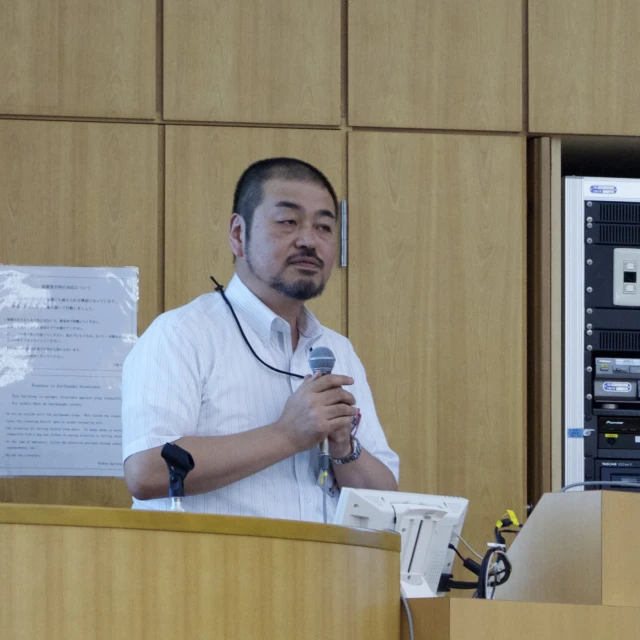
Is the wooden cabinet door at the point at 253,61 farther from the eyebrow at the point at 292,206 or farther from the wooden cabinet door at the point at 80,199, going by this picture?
the eyebrow at the point at 292,206

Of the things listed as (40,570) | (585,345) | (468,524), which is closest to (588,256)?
(585,345)

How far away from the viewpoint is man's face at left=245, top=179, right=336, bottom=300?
101 inches

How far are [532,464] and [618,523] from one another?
5.65 feet

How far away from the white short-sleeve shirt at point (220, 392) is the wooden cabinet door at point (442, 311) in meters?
1.00

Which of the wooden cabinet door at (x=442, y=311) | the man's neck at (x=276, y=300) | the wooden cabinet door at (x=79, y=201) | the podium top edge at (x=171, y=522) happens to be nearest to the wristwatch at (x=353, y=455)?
the man's neck at (x=276, y=300)

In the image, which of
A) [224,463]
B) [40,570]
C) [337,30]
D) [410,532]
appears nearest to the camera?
[40,570]

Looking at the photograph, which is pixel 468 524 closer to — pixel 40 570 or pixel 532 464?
pixel 532 464

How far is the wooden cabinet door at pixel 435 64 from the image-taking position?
3.60 meters

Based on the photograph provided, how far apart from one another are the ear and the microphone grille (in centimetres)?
40

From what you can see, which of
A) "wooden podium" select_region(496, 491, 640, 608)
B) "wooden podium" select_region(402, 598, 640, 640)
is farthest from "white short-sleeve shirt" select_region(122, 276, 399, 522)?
"wooden podium" select_region(402, 598, 640, 640)

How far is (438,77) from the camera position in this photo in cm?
362

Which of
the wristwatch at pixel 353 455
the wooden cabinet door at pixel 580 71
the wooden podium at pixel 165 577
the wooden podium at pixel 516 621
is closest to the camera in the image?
the wooden podium at pixel 165 577

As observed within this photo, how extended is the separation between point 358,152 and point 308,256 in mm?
1067

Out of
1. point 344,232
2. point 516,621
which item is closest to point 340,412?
point 516,621
